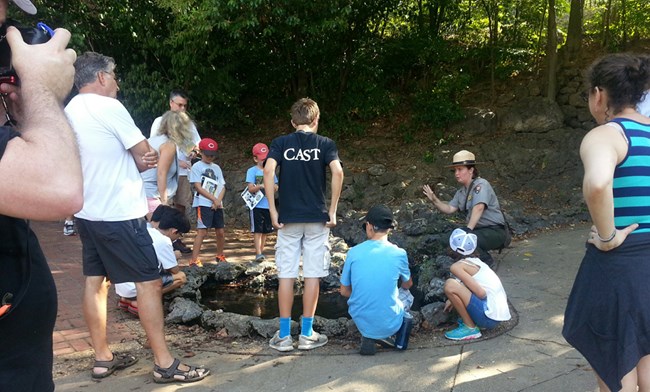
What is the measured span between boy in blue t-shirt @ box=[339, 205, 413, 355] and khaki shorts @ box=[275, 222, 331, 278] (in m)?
0.30

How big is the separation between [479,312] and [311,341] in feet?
4.20

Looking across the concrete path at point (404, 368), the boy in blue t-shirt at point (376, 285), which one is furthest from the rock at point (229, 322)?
the boy in blue t-shirt at point (376, 285)

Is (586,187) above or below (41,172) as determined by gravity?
below

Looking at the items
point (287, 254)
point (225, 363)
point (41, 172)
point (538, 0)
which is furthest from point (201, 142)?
point (538, 0)

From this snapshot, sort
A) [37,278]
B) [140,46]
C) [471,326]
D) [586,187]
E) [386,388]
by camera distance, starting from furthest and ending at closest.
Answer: [140,46] < [471,326] < [386,388] < [586,187] < [37,278]

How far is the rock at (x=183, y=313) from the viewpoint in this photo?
506 centimetres

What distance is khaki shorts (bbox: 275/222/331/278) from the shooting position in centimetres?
465

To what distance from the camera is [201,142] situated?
7.05m

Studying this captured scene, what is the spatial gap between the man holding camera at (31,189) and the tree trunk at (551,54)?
39.7 ft

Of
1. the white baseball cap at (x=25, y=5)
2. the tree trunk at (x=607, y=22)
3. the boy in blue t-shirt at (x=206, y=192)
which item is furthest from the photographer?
the tree trunk at (x=607, y=22)

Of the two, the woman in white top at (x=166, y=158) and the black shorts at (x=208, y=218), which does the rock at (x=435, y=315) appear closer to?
the woman in white top at (x=166, y=158)

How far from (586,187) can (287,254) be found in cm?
260

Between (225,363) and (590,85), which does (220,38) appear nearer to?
(225,363)

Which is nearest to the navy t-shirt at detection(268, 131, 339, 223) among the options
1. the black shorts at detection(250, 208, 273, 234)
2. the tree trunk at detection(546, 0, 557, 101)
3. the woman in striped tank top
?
the woman in striped tank top
